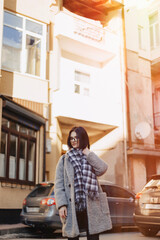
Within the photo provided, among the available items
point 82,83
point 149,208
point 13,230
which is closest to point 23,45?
point 82,83

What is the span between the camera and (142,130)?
19.0m

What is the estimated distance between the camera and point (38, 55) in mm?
15805

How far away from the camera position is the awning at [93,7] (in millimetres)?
18422

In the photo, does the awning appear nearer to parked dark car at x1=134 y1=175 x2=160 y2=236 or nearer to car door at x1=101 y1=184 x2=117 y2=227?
car door at x1=101 y1=184 x2=117 y2=227

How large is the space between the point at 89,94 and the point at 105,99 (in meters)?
0.90

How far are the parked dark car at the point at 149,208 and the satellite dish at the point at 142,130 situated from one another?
9.28 meters

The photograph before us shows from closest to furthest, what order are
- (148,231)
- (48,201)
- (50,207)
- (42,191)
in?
(148,231) → (50,207) → (48,201) → (42,191)

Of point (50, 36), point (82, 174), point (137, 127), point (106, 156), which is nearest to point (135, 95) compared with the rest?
point (137, 127)

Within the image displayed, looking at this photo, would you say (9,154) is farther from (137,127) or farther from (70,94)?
(137,127)

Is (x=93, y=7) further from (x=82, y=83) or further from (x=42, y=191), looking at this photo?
(x=42, y=191)

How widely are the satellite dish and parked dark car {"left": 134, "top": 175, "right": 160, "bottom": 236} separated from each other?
9285mm

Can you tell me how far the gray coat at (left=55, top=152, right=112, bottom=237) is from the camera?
3668 millimetres

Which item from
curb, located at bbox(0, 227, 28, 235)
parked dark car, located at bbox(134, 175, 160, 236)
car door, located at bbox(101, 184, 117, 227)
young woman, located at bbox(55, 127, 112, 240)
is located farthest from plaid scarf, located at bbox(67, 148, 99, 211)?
car door, located at bbox(101, 184, 117, 227)

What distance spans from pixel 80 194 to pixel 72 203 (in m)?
0.13
